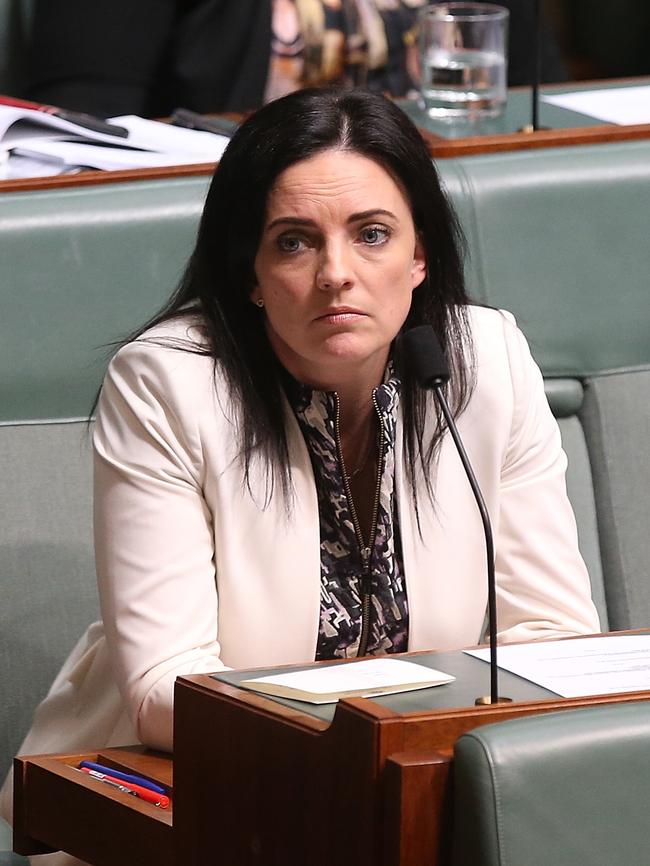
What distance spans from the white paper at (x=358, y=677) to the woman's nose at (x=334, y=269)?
43cm

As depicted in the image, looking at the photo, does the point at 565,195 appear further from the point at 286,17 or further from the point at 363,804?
the point at 363,804

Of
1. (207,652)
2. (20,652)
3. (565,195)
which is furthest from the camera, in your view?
(565,195)

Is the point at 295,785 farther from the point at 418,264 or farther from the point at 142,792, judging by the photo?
the point at 418,264

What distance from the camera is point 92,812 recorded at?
1382mm

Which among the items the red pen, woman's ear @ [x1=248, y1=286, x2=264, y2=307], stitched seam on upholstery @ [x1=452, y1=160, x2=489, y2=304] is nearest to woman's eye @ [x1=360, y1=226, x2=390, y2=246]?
woman's ear @ [x1=248, y1=286, x2=264, y2=307]

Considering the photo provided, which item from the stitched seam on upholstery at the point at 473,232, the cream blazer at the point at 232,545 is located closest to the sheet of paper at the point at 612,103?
the stitched seam on upholstery at the point at 473,232

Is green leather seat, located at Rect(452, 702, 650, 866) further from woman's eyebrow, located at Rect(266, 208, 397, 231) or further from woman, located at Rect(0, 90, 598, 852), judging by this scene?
woman's eyebrow, located at Rect(266, 208, 397, 231)

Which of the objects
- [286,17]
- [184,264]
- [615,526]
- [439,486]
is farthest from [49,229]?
[286,17]

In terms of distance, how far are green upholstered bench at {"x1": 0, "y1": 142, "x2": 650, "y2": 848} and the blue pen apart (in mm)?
496

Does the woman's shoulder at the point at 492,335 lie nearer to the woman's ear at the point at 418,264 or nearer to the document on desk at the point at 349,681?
the woman's ear at the point at 418,264

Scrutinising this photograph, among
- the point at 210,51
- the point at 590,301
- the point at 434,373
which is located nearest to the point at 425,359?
the point at 434,373

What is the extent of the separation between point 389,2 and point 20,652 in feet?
4.49

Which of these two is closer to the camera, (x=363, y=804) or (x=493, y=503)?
(x=363, y=804)

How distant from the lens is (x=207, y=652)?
1.59m
